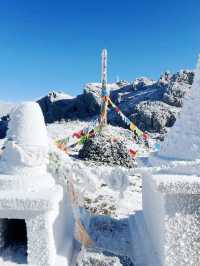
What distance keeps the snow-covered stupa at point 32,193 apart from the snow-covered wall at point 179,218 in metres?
1.73

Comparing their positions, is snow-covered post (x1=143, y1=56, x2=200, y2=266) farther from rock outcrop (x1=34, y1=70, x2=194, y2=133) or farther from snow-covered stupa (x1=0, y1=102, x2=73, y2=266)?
rock outcrop (x1=34, y1=70, x2=194, y2=133)

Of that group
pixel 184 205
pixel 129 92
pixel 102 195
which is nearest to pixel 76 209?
pixel 184 205

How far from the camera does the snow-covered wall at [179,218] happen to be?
4684 mm

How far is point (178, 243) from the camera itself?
15.8ft

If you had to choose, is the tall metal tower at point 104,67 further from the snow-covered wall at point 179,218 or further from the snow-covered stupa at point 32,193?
the snow-covered wall at point 179,218

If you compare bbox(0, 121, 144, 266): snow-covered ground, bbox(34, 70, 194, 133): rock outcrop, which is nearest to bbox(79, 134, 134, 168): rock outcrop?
bbox(0, 121, 144, 266): snow-covered ground

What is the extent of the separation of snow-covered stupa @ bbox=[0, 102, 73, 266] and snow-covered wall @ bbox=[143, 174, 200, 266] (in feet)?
5.68

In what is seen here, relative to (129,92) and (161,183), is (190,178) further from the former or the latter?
(129,92)

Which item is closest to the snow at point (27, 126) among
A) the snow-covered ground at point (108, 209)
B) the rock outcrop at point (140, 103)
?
the snow-covered ground at point (108, 209)

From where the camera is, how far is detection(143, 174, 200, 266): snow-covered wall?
15.4 feet

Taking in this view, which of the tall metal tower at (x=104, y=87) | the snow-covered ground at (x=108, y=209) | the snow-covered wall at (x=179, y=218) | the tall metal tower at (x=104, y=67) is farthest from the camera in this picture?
the tall metal tower at (x=104, y=87)

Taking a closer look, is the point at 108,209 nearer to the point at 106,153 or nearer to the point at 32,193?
the point at 32,193

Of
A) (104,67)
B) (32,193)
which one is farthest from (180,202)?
(104,67)

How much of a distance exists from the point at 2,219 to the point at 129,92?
3958cm
